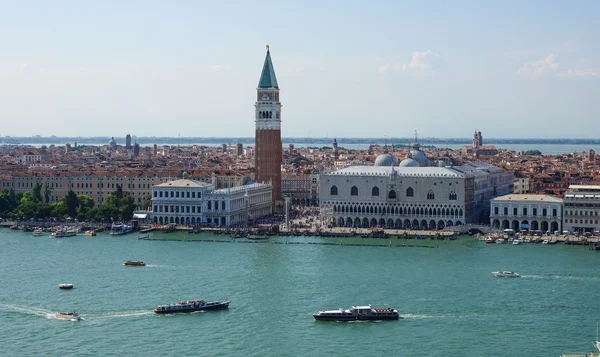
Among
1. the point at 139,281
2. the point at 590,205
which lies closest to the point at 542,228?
the point at 590,205

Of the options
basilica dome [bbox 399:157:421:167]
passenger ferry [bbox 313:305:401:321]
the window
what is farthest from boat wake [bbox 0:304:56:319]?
basilica dome [bbox 399:157:421:167]

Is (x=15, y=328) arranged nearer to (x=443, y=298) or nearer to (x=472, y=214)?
(x=443, y=298)

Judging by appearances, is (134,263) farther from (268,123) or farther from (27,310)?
(268,123)

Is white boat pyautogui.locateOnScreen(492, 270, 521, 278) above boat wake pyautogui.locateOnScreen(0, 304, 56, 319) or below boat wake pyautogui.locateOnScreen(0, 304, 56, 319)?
above

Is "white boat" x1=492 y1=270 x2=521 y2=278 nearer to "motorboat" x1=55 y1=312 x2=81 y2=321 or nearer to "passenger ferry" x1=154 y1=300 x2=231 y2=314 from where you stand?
"passenger ferry" x1=154 y1=300 x2=231 y2=314

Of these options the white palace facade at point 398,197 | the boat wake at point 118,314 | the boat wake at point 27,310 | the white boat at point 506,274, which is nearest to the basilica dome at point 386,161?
the white palace facade at point 398,197
